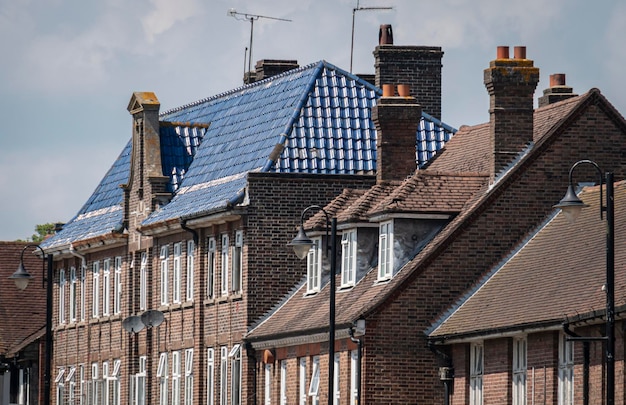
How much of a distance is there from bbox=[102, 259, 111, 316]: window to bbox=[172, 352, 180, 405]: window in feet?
23.4

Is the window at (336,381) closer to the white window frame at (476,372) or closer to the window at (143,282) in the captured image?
the white window frame at (476,372)

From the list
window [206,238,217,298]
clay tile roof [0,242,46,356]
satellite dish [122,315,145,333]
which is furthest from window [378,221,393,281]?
clay tile roof [0,242,46,356]

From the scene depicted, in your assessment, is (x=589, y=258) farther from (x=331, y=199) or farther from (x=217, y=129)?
(x=217, y=129)

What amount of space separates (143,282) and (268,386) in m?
11.0

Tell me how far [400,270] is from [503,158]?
3.31m

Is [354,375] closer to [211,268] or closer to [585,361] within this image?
[585,361]

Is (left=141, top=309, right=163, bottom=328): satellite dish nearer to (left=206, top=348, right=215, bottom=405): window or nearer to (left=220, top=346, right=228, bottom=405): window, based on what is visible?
(left=206, top=348, right=215, bottom=405): window

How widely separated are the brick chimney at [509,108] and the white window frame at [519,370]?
672 cm

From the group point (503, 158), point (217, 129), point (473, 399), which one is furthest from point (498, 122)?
point (217, 129)

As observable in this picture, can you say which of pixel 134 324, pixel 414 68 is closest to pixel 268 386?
pixel 134 324

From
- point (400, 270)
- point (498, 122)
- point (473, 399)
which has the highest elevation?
point (498, 122)

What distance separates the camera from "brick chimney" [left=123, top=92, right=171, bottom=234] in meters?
62.2

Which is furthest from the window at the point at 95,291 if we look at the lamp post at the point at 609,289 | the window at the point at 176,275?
the lamp post at the point at 609,289

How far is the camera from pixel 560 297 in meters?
42.1
